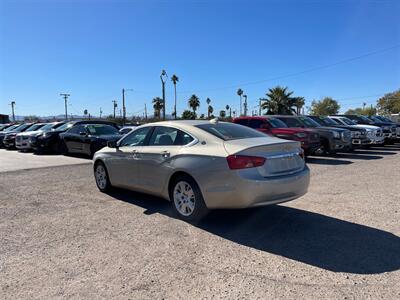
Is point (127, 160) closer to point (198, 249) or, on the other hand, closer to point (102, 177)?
point (102, 177)

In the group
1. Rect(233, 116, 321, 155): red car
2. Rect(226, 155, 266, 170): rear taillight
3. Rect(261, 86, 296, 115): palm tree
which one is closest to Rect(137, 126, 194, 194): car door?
Rect(226, 155, 266, 170): rear taillight

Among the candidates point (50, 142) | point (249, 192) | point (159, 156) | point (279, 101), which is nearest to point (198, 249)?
point (249, 192)

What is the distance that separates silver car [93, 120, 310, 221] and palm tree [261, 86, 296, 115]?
54.6 m

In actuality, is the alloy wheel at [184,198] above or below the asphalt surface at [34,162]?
above

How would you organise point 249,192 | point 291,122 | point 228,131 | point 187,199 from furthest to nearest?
point 291,122, point 228,131, point 187,199, point 249,192

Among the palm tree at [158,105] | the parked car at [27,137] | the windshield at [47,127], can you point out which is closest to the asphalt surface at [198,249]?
the parked car at [27,137]

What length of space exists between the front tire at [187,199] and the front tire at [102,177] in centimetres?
226

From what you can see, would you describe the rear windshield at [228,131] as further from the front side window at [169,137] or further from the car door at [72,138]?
the car door at [72,138]

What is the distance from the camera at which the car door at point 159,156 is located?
5870 millimetres

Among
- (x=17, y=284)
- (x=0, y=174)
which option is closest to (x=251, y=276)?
(x=17, y=284)

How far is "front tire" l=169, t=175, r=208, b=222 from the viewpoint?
17.7ft

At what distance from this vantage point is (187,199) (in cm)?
563

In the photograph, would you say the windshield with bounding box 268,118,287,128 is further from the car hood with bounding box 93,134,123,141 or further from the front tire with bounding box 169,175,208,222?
the front tire with bounding box 169,175,208,222

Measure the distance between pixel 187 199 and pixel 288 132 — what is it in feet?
28.4
